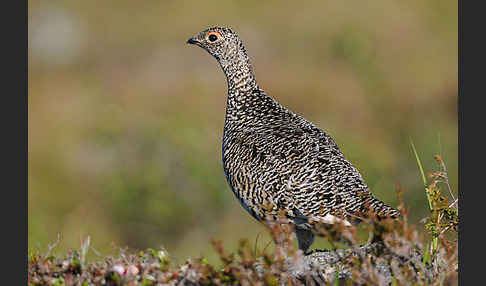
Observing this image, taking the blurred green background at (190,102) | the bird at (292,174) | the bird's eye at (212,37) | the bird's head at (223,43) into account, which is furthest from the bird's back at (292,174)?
the blurred green background at (190,102)

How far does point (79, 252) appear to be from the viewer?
173 inches

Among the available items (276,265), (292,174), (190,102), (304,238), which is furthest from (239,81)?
(190,102)

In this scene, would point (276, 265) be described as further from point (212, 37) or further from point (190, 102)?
point (190, 102)

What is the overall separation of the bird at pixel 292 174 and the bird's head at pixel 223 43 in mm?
959

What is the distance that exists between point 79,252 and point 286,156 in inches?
92.7

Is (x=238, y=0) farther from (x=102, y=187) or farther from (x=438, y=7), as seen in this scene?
(x=102, y=187)

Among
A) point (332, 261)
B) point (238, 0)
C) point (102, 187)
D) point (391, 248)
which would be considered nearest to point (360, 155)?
point (102, 187)

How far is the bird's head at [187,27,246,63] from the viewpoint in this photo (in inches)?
307

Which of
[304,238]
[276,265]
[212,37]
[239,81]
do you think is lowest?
[276,265]

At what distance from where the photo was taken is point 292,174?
6012 millimetres

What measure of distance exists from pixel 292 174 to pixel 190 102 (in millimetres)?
13670

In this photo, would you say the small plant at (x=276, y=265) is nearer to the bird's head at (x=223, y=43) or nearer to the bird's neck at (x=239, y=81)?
the bird's neck at (x=239, y=81)

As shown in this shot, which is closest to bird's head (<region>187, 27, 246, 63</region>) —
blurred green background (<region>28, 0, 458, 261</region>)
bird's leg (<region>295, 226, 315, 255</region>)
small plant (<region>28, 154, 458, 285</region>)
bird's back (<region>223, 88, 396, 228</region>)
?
bird's back (<region>223, 88, 396, 228</region>)

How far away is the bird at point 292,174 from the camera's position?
19.0ft
